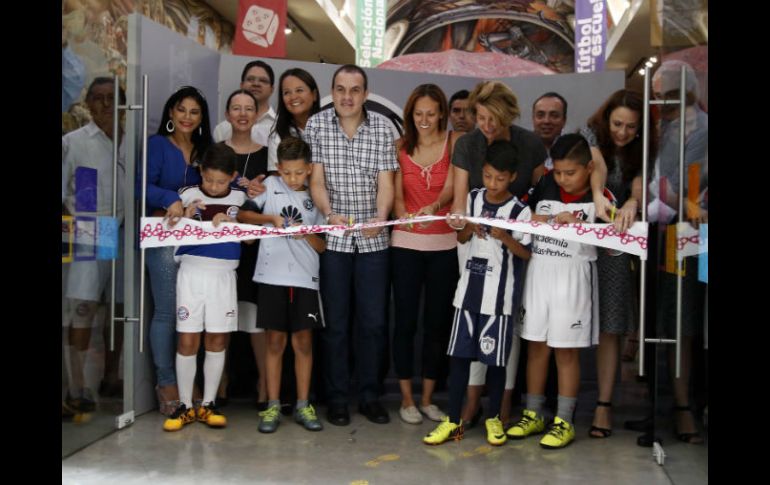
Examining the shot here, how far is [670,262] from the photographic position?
11.4 ft

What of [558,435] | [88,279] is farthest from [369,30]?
[558,435]

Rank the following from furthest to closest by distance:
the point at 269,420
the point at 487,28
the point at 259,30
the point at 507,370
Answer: the point at 487,28 → the point at 259,30 → the point at 507,370 → the point at 269,420

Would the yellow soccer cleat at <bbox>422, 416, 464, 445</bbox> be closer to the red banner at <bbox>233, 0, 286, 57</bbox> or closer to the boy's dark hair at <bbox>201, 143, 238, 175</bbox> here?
the boy's dark hair at <bbox>201, 143, 238, 175</bbox>

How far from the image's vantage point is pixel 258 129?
4945 mm

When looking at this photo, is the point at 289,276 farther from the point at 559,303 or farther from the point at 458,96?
the point at 458,96

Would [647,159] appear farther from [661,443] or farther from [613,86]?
[613,86]

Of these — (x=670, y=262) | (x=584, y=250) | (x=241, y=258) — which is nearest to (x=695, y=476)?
(x=670, y=262)

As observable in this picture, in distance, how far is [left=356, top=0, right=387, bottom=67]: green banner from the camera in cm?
1282

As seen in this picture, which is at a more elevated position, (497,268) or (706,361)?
(497,268)

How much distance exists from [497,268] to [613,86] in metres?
2.03

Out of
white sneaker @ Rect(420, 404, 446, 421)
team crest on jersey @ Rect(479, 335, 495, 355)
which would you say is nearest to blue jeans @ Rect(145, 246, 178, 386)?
white sneaker @ Rect(420, 404, 446, 421)

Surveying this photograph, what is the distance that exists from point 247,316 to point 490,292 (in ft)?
4.76

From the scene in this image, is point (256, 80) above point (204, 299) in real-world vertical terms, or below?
above

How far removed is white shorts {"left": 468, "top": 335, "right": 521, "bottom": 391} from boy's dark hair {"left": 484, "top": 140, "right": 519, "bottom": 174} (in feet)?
2.96
